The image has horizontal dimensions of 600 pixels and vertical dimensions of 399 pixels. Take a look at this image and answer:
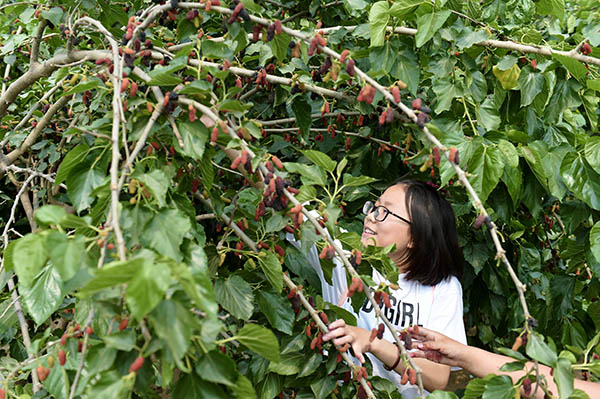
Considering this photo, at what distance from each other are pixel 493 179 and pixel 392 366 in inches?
22.9

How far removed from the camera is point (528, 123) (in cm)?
180

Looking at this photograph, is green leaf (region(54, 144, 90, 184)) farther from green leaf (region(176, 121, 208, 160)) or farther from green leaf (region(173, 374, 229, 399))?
green leaf (region(173, 374, 229, 399))

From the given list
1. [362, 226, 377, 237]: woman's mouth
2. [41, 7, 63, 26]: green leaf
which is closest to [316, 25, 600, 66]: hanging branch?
[362, 226, 377, 237]: woman's mouth

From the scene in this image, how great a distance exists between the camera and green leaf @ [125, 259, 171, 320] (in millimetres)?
682

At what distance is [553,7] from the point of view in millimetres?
1810

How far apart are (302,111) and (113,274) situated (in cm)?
118

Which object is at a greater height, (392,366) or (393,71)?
(393,71)

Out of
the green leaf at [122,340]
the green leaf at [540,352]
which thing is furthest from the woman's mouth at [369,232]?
the green leaf at [122,340]

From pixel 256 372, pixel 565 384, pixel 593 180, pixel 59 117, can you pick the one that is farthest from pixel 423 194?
pixel 59 117

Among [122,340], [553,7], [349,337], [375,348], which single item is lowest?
[375,348]

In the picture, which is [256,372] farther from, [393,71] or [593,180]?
[593,180]

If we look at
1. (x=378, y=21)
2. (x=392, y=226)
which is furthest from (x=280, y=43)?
(x=392, y=226)

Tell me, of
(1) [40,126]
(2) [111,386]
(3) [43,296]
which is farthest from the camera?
(1) [40,126]

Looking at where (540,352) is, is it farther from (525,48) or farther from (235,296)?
(525,48)
